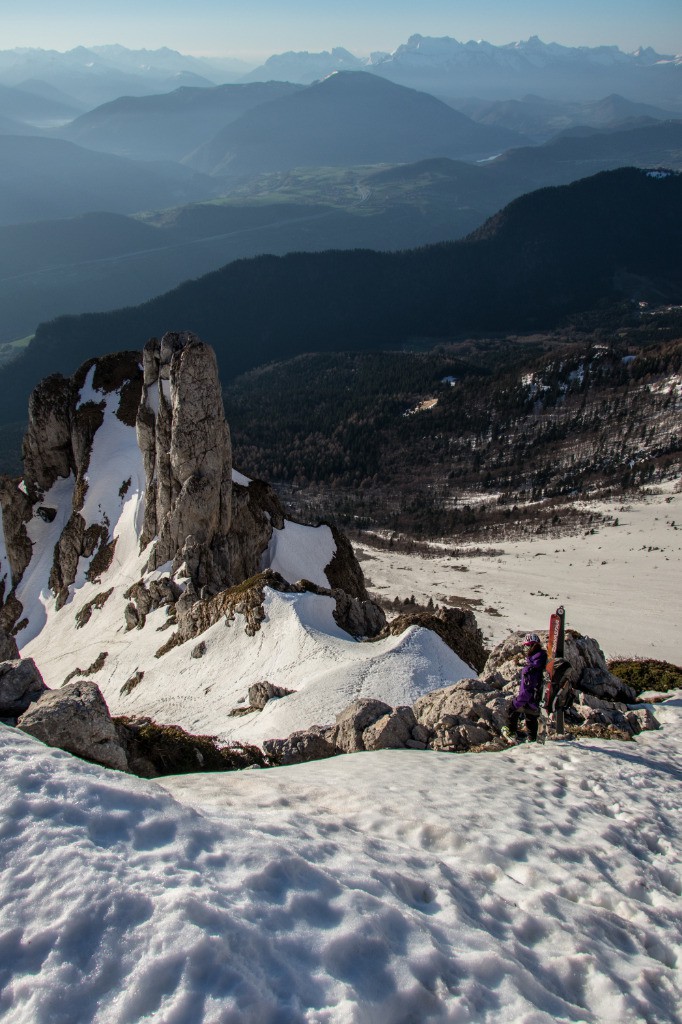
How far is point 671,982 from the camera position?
24.6 feet

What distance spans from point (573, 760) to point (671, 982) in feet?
20.4

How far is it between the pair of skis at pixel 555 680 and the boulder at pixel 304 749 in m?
5.57

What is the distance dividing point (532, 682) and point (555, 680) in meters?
0.54

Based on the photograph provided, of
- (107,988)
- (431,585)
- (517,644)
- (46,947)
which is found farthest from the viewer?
(431,585)

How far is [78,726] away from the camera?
46.8 feet

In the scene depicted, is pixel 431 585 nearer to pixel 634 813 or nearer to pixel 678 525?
pixel 678 525

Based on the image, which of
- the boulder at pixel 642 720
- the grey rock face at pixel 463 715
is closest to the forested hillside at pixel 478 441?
the grey rock face at pixel 463 715

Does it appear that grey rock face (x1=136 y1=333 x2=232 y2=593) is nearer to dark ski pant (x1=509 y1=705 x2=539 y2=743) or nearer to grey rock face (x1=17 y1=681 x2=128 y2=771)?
grey rock face (x1=17 y1=681 x2=128 y2=771)

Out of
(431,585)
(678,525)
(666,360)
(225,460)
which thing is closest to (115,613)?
(225,460)

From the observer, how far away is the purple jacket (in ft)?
48.0

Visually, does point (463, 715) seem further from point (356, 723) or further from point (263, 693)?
point (263, 693)

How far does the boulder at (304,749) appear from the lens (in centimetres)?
1723

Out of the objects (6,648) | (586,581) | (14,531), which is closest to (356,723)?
(6,648)

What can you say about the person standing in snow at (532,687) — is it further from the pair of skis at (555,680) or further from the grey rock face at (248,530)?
the grey rock face at (248,530)
